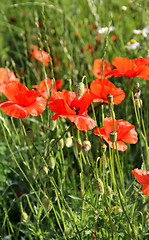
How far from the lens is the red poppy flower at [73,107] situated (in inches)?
35.2

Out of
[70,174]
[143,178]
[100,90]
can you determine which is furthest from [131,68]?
[70,174]

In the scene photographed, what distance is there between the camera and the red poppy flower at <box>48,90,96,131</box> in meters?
0.90

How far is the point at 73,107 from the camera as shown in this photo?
1.01 meters

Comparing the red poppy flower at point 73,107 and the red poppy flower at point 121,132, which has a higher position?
the red poppy flower at point 73,107

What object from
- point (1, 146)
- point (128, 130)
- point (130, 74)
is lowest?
point (1, 146)

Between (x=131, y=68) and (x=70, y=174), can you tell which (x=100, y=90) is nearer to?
(x=131, y=68)

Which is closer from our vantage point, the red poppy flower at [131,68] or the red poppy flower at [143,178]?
the red poppy flower at [143,178]

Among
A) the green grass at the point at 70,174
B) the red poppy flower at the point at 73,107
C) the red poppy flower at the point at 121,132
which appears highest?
the red poppy flower at the point at 73,107

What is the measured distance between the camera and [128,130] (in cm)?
97

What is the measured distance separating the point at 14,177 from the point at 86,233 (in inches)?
23.6

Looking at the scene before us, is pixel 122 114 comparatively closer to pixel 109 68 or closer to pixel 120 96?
pixel 109 68

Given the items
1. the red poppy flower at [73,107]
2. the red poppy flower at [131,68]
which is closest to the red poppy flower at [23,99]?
the red poppy flower at [73,107]

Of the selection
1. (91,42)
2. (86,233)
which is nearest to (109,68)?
(91,42)

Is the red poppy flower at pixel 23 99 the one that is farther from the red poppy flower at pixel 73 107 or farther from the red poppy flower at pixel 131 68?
the red poppy flower at pixel 131 68
